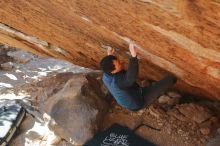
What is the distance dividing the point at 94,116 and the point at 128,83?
1.61 meters

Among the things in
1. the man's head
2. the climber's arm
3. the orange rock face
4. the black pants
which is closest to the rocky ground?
the orange rock face

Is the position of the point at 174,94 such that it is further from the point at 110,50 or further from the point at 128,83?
the point at 128,83

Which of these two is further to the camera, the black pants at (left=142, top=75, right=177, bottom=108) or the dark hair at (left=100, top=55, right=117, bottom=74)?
the black pants at (left=142, top=75, right=177, bottom=108)

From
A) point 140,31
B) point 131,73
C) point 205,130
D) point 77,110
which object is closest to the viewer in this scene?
point 140,31

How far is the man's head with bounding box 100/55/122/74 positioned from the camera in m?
4.95

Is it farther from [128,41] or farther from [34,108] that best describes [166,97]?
[34,108]

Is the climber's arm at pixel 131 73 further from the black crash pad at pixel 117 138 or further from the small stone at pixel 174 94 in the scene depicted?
the small stone at pixel 174 94

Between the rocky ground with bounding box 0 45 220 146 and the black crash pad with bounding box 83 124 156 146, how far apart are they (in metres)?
0.13

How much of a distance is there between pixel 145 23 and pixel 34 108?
3957 mm

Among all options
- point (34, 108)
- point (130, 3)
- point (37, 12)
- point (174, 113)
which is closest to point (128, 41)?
point (130, 3)

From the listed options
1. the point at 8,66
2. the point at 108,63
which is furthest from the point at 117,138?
the point at 8,66

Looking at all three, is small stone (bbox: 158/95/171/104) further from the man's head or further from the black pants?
the man's head

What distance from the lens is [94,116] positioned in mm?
6387

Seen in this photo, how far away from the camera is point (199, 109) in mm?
6141
